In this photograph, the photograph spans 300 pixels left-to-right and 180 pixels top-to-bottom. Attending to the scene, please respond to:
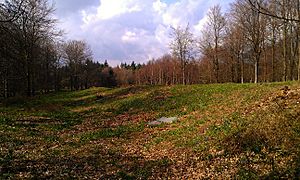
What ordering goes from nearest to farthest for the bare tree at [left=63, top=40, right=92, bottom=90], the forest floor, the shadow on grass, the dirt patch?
the forest floor < the shadow on grass < the dirt patch < the bare tree at [left=63, top=40, right=92, bottom=90]

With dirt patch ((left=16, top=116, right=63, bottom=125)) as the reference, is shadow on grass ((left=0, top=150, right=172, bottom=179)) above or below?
below

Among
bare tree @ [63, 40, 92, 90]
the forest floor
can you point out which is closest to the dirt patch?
the forest floor

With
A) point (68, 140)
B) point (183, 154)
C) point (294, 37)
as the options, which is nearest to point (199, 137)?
point (183, 154)

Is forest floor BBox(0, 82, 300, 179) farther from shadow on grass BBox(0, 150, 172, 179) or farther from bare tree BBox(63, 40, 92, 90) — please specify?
bare tree BBox(63, 40, 92, 90)

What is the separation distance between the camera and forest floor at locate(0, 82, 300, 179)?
1113 centimetres

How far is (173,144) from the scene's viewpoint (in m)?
15.8

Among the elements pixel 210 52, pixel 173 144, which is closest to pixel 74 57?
pixel 210 52

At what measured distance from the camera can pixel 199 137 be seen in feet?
51.0

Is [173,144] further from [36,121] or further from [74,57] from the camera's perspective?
[74,57]

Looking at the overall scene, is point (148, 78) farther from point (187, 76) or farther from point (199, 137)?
point (199, 137)

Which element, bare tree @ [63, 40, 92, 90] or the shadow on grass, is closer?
the shadow on grass

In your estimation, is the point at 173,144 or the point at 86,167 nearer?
the point at 86,167

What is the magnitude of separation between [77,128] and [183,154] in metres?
12.0

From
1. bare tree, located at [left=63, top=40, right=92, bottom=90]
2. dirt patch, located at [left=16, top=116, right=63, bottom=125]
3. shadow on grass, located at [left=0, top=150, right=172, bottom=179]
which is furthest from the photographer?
bare tree, located at [left=63, top=40, right=92, bottom=90]
